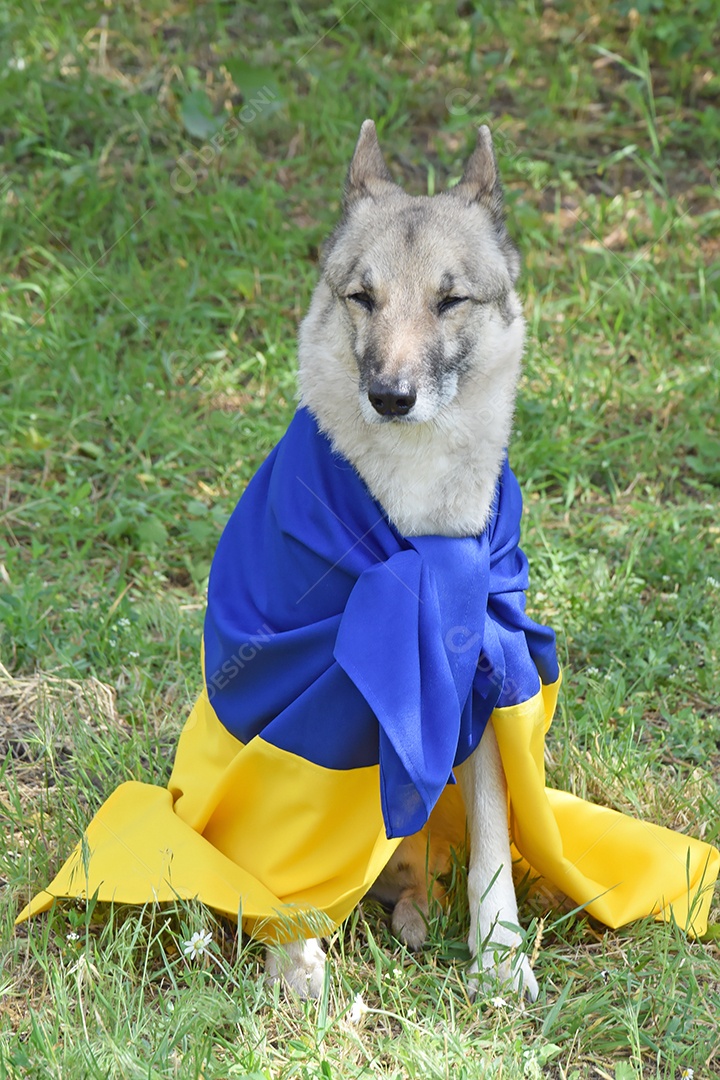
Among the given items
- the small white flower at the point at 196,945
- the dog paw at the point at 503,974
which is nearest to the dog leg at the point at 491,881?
the dog paw at the point at 503,974

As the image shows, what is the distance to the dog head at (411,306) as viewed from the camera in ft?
8.93

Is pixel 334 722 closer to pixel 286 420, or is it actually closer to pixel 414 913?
pixel 414 913

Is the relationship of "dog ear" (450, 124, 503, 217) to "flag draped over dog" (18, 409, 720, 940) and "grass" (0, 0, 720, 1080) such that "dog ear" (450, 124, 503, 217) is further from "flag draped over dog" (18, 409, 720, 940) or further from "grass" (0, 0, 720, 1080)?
"grass" (0, 0, 720, 1080)

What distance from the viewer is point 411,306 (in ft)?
9.14

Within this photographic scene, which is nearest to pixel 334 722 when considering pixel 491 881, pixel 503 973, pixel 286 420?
pixel 491 881

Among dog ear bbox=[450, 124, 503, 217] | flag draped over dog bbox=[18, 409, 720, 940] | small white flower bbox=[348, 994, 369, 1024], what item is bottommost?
small white flower bbox=[348, 994, 369, 1024]

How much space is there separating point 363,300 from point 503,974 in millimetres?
1669

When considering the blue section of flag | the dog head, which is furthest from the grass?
the dog head

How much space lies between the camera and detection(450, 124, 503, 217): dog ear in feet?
9.93

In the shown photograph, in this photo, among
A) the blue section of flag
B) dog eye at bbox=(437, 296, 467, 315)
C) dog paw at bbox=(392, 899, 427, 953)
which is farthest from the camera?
dog paw at bbox=(392, 899, 427, 953)

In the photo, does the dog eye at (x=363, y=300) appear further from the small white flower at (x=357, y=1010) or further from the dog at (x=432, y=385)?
the small white flower at (x=357, y=1010)

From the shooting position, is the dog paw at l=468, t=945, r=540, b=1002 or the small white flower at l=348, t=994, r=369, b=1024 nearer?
the small white flower at l=348, t=994, r=369, b=1024

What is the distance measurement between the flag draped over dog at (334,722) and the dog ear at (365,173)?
643 millimetres

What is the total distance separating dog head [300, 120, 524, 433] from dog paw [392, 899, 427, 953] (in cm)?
126
